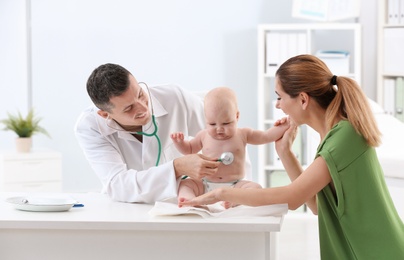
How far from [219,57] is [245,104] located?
16.7 inches

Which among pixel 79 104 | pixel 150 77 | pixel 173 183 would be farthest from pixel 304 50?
pixel 173 183

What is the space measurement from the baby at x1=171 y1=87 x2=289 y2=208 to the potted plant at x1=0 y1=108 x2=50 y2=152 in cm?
340

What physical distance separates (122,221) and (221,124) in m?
0.63

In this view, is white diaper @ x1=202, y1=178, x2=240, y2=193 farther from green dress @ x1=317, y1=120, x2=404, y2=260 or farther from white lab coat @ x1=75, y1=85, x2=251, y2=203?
green dress @ x1=317, y1=120, x2=404, y2=260

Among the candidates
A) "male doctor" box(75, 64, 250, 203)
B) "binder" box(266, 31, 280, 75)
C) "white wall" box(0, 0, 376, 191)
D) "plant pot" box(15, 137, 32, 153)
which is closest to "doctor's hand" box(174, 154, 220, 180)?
"male doctor" box(75, 64, 250, 203)

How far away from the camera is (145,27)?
20.4 ft

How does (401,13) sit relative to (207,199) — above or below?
above

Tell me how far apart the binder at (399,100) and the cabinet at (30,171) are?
2.46 metres

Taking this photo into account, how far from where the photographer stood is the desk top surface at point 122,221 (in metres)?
1.90

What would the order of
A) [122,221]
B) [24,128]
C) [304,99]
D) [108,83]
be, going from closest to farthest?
1. [122,221]
2. [304,99]
3. [108,83]
4. [24,128]

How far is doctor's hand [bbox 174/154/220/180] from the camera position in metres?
2.18

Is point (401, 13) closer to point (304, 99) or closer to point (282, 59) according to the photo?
point (282, 59)

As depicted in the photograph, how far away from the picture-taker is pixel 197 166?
2180mm

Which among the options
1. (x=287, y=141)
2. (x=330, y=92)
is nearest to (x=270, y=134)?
(x=287, y=141)
